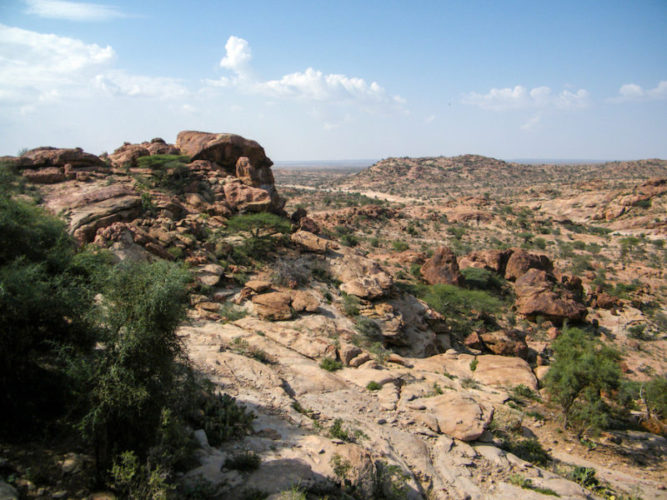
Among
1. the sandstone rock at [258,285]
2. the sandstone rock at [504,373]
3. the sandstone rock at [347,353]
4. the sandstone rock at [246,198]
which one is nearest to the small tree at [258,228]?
the sandstone rock at [246,198]

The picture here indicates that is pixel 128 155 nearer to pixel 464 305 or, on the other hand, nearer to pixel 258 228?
pixel 258 228

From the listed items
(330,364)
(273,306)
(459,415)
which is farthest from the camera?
(273,306)

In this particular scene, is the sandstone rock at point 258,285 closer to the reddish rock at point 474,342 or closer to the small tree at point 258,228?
the small tree at point 258,228

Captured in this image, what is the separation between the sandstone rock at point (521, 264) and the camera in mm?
25266

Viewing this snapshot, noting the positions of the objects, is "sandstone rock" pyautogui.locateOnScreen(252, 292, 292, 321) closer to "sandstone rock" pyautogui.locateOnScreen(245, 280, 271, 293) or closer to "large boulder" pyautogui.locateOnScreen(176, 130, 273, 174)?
"sandstone rock" pyautogui.locateOnScreen(245, 280, 271, 293)

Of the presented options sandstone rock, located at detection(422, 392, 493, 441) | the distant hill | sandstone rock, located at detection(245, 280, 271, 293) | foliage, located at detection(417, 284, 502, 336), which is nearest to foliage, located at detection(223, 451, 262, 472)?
sandstone rock, located at detection(422, 392, 493, 441)

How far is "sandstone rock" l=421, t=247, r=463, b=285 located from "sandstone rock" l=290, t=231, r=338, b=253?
6.81 metres

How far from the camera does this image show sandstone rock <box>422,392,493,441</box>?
887 cm

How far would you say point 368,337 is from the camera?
14.8m

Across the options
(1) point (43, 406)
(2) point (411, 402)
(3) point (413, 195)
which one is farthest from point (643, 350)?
(3) point (413, 195)

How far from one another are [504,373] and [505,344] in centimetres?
366

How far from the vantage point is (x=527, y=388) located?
12688 millimetres

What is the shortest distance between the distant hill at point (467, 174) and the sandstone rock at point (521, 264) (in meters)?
46.7

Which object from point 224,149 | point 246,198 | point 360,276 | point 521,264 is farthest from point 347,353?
point 224,149
